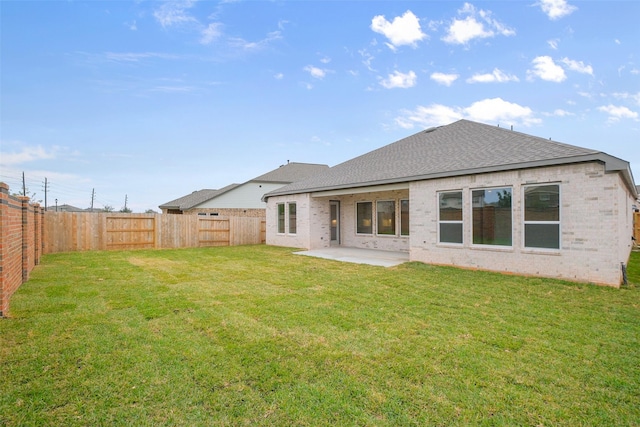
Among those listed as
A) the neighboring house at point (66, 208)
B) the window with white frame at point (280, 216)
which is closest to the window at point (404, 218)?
the window with white frame at point (280, 216)

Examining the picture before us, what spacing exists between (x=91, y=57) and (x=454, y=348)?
14377mm

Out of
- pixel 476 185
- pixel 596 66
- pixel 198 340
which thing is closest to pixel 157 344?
pixel 198 340

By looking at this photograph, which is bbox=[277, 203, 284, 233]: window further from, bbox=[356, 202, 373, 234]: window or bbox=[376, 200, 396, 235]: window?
bbox=[376, 200, 396, 235]: window

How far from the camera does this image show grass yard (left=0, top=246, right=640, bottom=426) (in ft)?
8.00

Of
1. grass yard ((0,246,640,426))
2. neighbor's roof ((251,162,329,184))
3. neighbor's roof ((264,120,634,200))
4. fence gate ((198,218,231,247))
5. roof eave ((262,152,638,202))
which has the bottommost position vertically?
grass yard ((0,246,640,426))

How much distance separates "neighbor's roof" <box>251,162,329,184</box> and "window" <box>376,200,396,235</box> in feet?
52.0

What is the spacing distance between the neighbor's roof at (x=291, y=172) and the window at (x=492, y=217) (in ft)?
68.5

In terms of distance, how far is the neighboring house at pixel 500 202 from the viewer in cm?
682

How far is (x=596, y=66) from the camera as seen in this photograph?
42.1 feet

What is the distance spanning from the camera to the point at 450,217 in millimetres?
9195

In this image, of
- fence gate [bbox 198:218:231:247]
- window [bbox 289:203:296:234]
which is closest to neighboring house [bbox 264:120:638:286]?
window [bbox 289:203:296:234]

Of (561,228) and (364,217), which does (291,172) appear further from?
(561,228)

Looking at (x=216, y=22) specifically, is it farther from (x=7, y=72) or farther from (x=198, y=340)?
(x=198, y=340)

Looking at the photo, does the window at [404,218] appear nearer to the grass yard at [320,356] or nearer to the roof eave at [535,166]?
the roof eave at [535,166]
